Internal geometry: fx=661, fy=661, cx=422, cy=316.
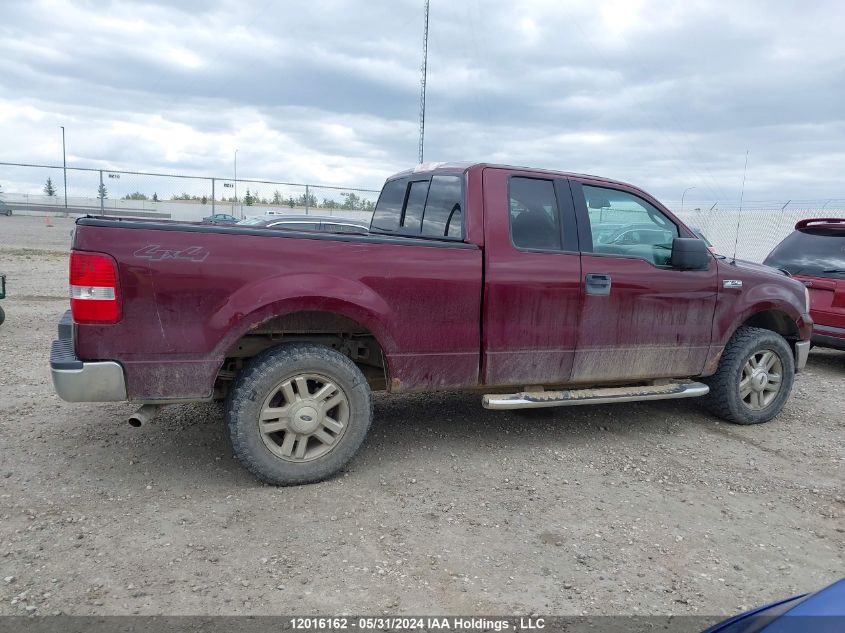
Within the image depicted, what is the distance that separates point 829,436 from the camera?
5258mm

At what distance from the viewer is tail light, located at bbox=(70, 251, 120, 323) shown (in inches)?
133

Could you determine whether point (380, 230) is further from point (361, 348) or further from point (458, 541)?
point (458, 541)

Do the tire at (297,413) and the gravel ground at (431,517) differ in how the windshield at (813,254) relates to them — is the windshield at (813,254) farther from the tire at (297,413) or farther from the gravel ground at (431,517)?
the tire at (297,413)

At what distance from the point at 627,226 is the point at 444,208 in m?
1.38

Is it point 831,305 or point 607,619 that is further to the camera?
point 831,305

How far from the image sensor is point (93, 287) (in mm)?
3393

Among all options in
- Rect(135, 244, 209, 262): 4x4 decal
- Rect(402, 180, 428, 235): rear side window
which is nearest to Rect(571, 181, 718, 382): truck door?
Rect(402, 180, 428, 235): rear side window

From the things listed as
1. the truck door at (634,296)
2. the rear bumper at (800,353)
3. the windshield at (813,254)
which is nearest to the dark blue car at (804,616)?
the truck door at (634,296)

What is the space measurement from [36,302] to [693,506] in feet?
32.8

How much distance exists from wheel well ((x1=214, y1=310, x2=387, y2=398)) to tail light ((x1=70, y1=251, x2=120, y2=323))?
0.68 meters

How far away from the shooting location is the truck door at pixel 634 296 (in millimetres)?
4570

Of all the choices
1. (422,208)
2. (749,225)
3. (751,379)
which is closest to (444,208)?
(422,208)

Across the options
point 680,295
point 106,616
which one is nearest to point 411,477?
point 106,616

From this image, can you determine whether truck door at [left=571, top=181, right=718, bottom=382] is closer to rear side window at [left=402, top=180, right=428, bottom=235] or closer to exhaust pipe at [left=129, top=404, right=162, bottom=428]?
rear side window at [left=402, top=180, right=428, bottom=235]
